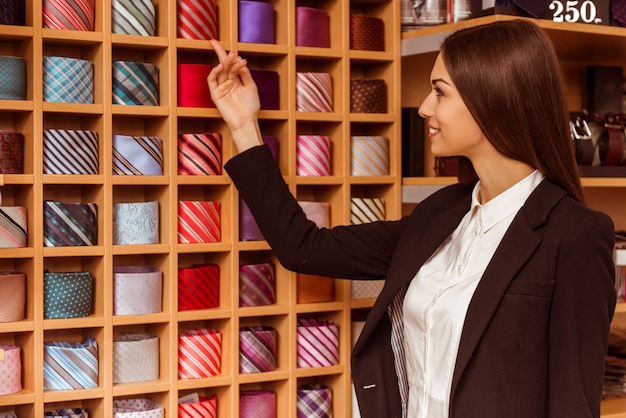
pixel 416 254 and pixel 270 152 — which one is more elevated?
pixel 270 152

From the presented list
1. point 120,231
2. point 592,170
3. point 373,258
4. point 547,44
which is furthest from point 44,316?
point 592,170

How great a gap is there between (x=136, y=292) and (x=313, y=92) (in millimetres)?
620

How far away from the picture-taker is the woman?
151 cm

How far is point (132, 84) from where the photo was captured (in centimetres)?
192

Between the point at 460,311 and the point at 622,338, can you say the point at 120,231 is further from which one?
the point at 622,338

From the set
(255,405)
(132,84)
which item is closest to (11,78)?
(132,84)

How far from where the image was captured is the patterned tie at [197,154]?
6.52 feet

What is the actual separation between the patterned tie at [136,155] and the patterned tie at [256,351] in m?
0.43

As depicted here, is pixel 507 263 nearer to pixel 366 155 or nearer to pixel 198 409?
pixel 366 155

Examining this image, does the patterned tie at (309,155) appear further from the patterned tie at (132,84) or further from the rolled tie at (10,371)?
the rolled tie at (10,371)

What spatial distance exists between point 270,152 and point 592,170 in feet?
2.75

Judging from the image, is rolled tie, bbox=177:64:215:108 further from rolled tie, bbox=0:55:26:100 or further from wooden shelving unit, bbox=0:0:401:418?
rolled tie, bbox=0:55:26:100

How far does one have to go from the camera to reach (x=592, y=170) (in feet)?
7.29

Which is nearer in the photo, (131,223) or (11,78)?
(11,78)
